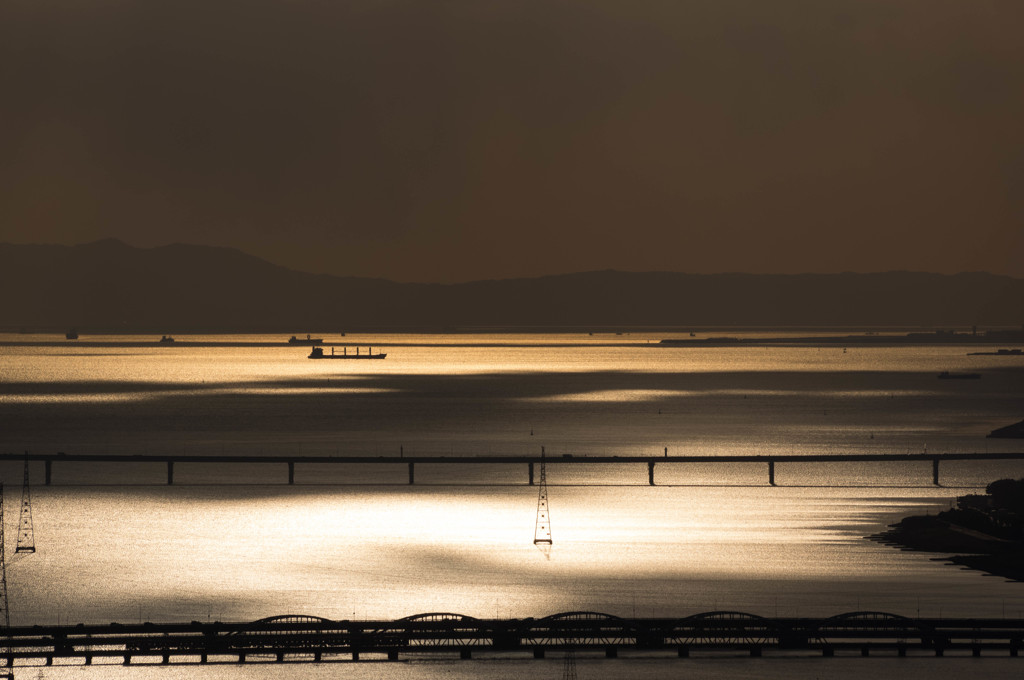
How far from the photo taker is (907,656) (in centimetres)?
5634

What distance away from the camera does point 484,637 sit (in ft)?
183

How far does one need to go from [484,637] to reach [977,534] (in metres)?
35.3

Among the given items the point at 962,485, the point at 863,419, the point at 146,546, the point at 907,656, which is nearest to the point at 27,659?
the point at 146,546

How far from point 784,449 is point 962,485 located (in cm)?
2735

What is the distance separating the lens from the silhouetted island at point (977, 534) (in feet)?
235

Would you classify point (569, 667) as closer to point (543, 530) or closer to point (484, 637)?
point (484, 637)

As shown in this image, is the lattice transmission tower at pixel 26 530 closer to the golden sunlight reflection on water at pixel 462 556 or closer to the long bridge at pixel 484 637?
the golden sunlight reflection on water at pixel 462 556

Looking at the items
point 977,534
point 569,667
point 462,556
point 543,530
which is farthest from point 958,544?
point 569,667

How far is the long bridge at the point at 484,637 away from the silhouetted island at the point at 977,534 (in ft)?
45.6

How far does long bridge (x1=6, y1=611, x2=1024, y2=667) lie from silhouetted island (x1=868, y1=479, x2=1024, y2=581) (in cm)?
1390

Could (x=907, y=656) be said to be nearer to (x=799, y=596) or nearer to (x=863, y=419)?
(x=799, y=596)

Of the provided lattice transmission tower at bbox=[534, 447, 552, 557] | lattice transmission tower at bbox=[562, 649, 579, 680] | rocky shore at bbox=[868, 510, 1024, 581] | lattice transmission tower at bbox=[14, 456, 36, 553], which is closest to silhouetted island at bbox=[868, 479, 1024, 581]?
rocky shore at bbox=[868, 510, 1024, 581]

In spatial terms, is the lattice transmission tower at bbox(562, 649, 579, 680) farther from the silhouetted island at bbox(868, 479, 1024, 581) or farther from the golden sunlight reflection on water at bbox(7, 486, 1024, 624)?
the silhouetted island at bbox(868, 479, 1024, 581)

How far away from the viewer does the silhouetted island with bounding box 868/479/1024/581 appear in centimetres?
7162
